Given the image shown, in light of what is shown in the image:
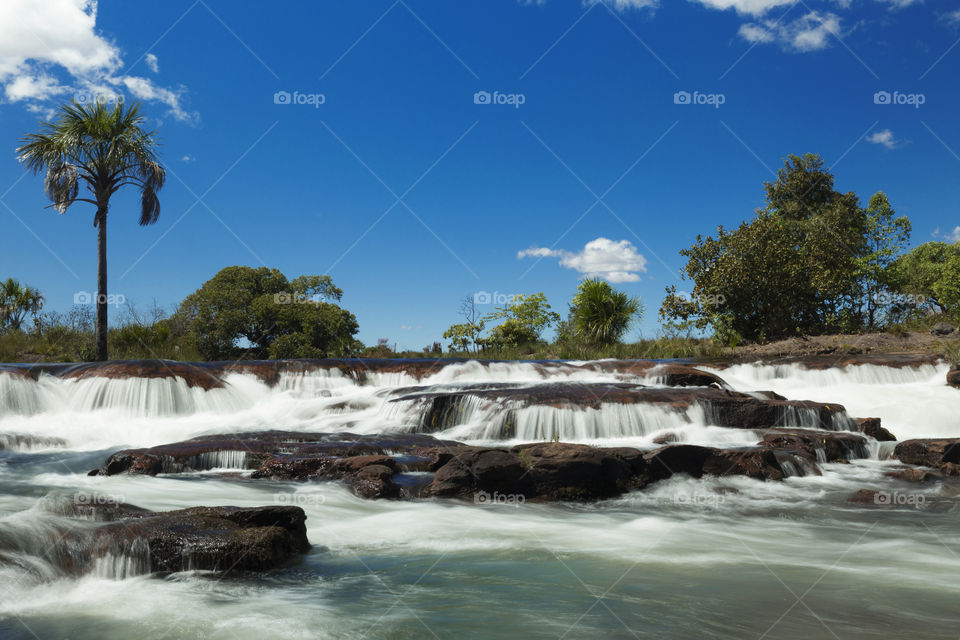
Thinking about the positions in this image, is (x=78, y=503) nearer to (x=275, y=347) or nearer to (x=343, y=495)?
→ (x=343, y=495)

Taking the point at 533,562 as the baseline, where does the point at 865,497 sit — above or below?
above

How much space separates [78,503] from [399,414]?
7.05 metres

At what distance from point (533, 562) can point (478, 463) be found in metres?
2.53

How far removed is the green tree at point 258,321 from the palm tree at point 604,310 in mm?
11587

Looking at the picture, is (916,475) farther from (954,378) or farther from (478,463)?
(954,378)

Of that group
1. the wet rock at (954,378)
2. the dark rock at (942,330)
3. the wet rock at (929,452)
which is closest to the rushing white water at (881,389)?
the wet rock at (954,378)

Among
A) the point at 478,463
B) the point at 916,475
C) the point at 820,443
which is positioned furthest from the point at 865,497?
the point at 478,463

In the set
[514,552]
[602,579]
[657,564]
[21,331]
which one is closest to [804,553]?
[657,564]

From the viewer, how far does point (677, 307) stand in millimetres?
28906

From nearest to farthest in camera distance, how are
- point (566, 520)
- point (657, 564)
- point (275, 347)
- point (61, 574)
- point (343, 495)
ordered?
point (61, 574) < point (657, 564) < point (566, 520) < point (343, 495) < point (275, 347)

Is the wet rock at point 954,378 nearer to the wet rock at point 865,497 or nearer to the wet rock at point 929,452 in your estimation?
the wet rock at point 929,452

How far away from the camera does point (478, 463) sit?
7.75 meters

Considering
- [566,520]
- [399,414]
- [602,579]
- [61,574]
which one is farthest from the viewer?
[399,414]

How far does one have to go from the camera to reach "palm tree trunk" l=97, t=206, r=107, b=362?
20688 mm
